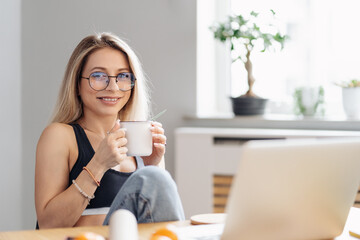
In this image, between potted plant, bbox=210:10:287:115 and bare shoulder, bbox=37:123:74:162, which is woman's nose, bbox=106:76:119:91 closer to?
bare shoulder, bbox=37:123:74:162

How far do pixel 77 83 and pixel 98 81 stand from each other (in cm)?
10

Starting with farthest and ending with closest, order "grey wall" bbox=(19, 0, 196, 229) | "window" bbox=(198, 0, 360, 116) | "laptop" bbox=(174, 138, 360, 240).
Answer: "window" bbox=(198, 0, 360, 116), "grey wall" bbox=(19, 0, 196, 229), "laptop" bbox=(174, 138, 360, 240)

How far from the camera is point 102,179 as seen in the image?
169 centimetres

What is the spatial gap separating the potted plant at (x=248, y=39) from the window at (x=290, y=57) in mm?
197

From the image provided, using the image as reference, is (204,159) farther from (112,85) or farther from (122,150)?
(122,150)

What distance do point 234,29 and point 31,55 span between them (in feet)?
3.72

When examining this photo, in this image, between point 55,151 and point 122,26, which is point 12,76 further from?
point 55,151

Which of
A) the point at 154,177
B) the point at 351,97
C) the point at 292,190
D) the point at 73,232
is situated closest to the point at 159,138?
the point at 154,177

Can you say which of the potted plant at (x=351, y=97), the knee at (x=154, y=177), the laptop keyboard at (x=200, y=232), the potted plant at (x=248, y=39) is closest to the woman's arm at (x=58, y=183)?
the knee at (x=154, y=177)

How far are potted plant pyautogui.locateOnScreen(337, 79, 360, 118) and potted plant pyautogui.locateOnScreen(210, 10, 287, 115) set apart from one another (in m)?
0.41

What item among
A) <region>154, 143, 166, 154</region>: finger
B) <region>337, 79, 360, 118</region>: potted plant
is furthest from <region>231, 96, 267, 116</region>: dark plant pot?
<region>154, 143, 166, 154</region>: finger

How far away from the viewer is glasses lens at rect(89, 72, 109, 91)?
1.69 meters

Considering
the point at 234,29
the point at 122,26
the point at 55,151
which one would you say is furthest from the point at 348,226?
the point at 122,26

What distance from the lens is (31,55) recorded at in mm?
2924
